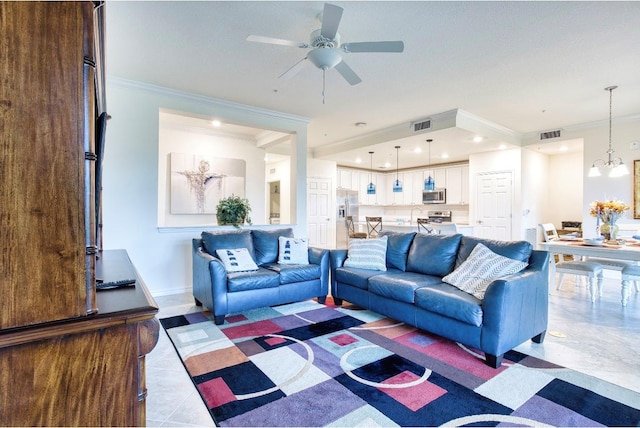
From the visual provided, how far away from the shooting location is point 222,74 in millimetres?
3744

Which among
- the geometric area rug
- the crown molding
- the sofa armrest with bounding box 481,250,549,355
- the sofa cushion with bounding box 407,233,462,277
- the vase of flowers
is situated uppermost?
the crown molding

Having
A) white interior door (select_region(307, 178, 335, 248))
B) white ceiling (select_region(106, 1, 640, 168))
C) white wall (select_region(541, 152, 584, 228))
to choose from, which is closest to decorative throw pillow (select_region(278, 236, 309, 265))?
white ceiling (select_region(106, 1, 640, 168))

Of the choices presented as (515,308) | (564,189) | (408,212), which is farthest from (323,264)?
(564,189)

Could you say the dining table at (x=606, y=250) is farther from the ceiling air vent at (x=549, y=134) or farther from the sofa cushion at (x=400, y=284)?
the ceiling air vent at (x=549, y=134)

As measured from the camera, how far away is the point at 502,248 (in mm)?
2918

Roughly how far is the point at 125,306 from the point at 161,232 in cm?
348

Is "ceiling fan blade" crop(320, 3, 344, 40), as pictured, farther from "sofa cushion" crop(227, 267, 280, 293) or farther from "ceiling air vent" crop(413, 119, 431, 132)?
"ceiling air vent" crop(413, 119, 431, 132)

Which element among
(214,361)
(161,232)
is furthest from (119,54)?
(214,361)

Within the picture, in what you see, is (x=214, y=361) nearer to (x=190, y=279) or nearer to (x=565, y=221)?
(x=190, y=279)

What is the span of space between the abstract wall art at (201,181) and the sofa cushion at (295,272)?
277 cm

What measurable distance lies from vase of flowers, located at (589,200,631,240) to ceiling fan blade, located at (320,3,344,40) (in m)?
3.83

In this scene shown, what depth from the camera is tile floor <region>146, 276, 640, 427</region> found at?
6.07 feet

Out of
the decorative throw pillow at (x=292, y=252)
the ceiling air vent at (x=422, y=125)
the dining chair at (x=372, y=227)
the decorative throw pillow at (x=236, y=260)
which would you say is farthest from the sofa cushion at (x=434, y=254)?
the dining chair at (x=372, y=227)

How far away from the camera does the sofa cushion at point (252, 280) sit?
3197 mm
